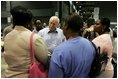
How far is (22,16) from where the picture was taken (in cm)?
242

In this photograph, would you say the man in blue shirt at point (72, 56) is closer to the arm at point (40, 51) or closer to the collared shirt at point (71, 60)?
the collared shirt at point (71, 60)

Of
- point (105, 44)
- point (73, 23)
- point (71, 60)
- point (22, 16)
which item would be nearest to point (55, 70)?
point (71, 60)

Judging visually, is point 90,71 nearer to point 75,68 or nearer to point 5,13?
point 75,68

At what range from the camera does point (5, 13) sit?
18.0 meters

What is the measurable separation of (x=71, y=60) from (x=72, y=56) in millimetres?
34

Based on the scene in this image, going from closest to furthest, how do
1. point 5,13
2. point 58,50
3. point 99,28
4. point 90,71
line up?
point 58,50 < point 90,71 < point 99,28 < point 5,13

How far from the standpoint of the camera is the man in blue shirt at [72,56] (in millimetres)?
2262

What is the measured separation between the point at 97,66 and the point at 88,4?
14.7m

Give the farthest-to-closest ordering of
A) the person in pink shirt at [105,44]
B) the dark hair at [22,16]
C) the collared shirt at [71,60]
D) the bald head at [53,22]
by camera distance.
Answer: the bald head at [53,22] < the person in pink shirt at [105,44] < the dark hair at [22,16] < the collared shirt at [71,60]

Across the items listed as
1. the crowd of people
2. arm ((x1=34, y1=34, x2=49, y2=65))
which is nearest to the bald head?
the crowd of people

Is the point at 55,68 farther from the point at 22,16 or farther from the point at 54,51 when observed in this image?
the point at 22,16

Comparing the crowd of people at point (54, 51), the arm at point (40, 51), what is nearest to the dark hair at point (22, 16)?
the crowd of people at point (54, 51)

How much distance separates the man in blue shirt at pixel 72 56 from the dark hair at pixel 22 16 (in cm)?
34

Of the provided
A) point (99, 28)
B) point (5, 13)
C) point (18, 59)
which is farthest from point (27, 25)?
point (5, 13)
